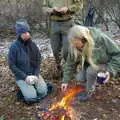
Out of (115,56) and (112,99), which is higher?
(115,56)

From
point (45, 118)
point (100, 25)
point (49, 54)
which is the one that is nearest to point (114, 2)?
point (100, 25)

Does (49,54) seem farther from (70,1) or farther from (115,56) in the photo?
(115,56)

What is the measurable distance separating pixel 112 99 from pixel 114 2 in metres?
3.45

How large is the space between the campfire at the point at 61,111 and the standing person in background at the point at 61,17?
778 millimetres

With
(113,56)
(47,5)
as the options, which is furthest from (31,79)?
(113,56)

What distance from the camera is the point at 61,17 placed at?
5.28 metres

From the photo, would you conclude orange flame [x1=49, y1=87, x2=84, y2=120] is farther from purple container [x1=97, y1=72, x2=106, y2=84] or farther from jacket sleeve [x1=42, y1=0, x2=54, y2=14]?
jacket sleeve [x1=42, y1=0, x2=54, y2=14]

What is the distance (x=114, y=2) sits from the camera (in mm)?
7906

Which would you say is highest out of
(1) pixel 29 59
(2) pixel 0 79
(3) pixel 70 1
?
(3) pixel 70 1

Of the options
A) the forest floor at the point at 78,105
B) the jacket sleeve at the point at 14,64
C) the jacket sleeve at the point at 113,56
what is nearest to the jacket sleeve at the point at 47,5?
the jacket sleeve at the point at 14,64

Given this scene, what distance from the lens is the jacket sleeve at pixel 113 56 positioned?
4.23 metres

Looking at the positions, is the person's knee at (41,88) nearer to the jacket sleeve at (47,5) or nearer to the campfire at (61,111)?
the campfire at (61,111)

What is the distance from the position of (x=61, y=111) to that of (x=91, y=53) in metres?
0.81

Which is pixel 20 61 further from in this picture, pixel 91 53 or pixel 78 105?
pixel 91 53
